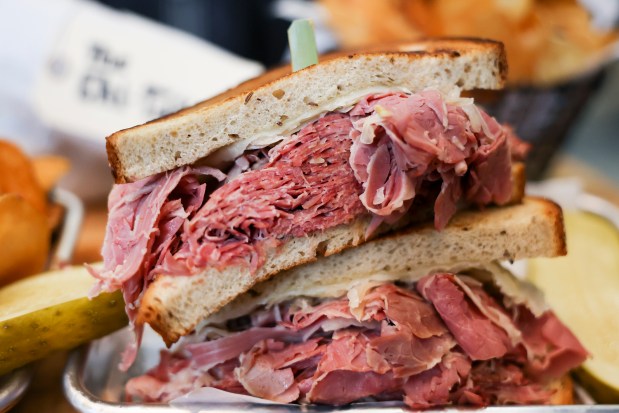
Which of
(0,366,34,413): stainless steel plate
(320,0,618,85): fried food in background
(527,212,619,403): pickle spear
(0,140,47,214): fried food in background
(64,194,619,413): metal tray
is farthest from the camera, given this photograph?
(320,0,618,85): fried food in background

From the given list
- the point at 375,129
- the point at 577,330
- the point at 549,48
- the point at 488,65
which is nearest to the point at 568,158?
the point at 549,48

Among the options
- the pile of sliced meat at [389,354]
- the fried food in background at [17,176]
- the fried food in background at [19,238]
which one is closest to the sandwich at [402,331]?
the pile of sliced meat at [389,354]

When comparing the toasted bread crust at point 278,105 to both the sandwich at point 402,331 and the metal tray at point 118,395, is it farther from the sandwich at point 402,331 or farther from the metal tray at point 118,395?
the metal tray at point 118,395

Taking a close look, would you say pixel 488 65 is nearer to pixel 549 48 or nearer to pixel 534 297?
pixel 534 297

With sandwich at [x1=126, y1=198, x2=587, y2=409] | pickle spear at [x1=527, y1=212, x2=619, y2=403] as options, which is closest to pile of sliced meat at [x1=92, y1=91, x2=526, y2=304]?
sandwich at [x1=126, y1=198, x2=587, y2=409]

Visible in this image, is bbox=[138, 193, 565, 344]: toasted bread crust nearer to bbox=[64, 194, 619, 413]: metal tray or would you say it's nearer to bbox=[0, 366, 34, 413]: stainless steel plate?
bbox=[64, 194, 619, 413]: metal tray

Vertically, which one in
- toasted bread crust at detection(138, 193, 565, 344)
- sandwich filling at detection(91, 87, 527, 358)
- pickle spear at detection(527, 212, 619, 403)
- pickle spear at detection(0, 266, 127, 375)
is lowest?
pickle spear at detection(527, 212, 619, 403)
